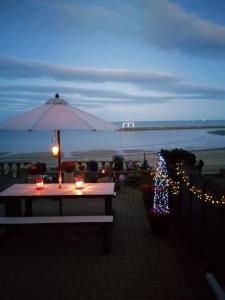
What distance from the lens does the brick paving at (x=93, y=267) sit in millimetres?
4484

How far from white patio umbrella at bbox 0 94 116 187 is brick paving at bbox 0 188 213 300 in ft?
6.40

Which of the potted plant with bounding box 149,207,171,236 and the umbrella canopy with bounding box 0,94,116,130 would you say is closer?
the umbrella canopy with bounding box 0,94,116,130

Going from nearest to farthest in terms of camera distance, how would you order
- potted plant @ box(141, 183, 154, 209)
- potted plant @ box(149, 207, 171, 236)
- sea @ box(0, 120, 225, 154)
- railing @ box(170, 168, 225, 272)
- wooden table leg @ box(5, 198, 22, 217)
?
1. railing @ box(170, 168, 225, 272)
2. potted plant @ box(149, 207, 171, 236)
3. wooden table leg @ box(5, 198, 22, 217)
4. potted plant @ box(141, 183, 154, 209)
5. sea @ box(0, 120, 225, 154)

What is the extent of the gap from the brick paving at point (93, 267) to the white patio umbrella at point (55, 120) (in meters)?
1.95

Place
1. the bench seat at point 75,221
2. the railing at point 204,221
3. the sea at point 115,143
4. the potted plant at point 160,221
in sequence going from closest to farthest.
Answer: the railing at point 204,221 → the bench seat at point 75,221 → the potted plant at point 160,221 → the sea at point 115,143

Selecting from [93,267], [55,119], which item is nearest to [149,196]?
[55,119]

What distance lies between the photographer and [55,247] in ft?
20.1

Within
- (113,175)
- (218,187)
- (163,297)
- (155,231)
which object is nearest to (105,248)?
(155,231)

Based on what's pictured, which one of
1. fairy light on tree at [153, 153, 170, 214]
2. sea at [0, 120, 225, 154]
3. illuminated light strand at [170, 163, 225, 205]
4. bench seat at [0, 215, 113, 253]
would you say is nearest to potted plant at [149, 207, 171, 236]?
fairy light on tree at [153, 153, 170, 214]

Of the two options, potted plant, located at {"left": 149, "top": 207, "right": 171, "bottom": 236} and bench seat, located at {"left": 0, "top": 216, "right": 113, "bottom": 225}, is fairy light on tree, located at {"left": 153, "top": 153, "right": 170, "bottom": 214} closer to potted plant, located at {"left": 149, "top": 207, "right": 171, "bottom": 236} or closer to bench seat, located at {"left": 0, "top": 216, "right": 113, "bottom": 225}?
potted plant, located at {"left": 149, "top": 207, "right": 171, "bottom": 236}

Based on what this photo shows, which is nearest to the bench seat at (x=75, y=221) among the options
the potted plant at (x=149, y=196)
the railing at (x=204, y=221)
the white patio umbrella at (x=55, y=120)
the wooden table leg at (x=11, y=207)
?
the wooden table leg at (x=11, y=207)

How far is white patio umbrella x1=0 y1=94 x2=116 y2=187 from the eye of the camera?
6.13 meters

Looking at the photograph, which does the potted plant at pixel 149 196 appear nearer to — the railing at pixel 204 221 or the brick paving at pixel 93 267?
the brick paving at pixel 93 267

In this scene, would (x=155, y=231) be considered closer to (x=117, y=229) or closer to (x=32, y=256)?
(x=117, y=229)
